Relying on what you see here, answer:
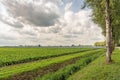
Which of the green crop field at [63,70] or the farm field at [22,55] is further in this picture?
the farm field at [22,55]

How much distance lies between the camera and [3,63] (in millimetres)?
37500

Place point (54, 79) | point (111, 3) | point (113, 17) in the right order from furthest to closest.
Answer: point (113, 17) → point (111, 3) → point (54, 79)

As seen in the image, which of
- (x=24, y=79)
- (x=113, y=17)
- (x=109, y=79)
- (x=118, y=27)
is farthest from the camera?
(x=118, y=27)

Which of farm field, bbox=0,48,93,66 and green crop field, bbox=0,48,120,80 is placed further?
farm field, bbox=0,48,93,66

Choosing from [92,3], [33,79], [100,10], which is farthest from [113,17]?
[33,79]

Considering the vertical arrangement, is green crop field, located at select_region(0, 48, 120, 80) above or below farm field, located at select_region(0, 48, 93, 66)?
below

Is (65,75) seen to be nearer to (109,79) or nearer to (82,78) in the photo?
(82,78)

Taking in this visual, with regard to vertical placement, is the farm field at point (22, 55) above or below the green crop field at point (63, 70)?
above

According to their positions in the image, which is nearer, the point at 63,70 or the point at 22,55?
the point at 63,70

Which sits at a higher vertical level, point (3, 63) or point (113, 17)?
point (113, 17)

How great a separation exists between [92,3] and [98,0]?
1.50m

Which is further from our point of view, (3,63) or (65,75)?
(3,63)

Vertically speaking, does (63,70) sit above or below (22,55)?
below

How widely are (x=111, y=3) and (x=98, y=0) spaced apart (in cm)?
642
